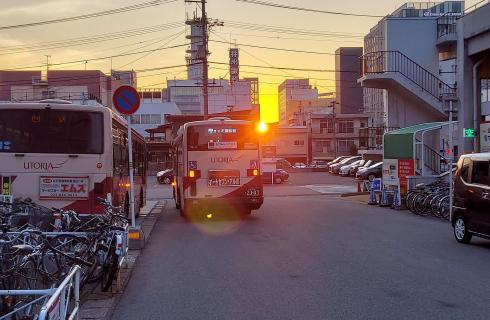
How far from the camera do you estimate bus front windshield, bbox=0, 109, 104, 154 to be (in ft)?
36.9

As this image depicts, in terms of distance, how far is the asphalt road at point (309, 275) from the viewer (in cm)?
657

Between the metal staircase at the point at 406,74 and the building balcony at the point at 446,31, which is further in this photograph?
the building balcony at the point at 446,31

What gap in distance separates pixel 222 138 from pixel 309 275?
355 inches

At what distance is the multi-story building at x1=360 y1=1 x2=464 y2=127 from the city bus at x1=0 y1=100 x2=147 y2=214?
2063 centimetres

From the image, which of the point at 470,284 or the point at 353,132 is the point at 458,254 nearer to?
the point at 470,284

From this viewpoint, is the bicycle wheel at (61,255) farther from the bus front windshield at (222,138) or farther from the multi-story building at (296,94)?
the multi-story building at (296,94)

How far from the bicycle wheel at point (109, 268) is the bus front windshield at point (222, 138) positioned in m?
9.82

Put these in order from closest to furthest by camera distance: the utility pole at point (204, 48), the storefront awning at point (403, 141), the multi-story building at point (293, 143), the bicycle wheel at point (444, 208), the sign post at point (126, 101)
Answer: the sign post at point (126, 101) → the bicycle wheel at point (444, 208) → the storefront awning at point (403, 141) → the utility pole at point (204, 48) → the multi-story building at point (293, 143)

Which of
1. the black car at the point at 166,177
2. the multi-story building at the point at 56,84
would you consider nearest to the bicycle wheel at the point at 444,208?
the black car at the point at 166,177

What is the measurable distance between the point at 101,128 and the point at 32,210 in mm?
3055

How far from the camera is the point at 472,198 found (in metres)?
11.8

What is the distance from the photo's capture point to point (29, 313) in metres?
4.36

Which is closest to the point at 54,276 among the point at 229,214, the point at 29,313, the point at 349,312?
the point at 29,313

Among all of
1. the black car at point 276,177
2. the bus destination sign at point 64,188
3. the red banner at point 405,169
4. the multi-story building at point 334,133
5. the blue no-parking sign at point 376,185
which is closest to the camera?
the bus destination sign at point 64,188
